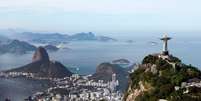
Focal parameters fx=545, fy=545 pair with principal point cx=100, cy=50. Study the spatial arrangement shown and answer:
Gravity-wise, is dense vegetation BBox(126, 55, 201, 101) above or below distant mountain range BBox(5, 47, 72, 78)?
→ above

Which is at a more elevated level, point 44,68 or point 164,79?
point 164,79

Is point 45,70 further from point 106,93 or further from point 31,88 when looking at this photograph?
point 106,93

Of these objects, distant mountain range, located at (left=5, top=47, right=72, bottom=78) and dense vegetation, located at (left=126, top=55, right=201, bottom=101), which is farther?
distant mountain range, located at (left=5, top=47, right=72, bottom=78)

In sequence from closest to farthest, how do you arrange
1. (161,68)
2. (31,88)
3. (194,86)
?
(194,86), (161,68), (31,88)

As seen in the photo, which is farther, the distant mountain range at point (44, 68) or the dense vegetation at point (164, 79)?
the distant mountain range at point (44, 68)

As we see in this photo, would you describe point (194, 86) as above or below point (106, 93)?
above

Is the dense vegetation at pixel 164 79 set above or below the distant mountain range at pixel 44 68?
above

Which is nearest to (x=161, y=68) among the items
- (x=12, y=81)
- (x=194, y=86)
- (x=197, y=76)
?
(x=197, y=76)

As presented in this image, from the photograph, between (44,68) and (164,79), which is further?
(44,68)
